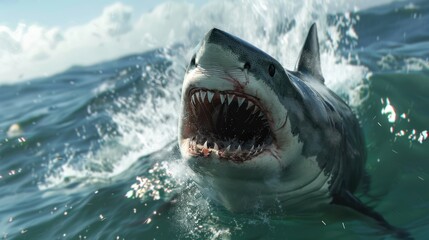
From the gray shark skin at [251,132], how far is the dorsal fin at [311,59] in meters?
1.22

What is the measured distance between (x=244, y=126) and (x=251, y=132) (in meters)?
0.06

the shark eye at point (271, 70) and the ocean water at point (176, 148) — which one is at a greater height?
the shark eye at point (271, 70)

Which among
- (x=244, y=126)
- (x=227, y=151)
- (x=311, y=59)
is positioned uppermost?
(x=311, y=59)

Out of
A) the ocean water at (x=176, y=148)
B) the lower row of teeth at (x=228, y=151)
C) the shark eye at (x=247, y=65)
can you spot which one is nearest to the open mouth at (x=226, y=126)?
the lower row of teeth at (x=228, y=151)

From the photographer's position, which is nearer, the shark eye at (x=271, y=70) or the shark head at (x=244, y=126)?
the shark head at (x=244, y=126)

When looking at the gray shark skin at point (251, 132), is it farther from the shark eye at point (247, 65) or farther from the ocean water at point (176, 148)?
the ocean water at point (176, 148)

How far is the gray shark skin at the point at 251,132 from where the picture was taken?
7.72 feet

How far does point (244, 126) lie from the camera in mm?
2617

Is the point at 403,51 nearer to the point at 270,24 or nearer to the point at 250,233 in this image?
the point at 270,24

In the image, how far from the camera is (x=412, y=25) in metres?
12.5

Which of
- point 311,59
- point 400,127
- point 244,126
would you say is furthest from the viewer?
point 400,127

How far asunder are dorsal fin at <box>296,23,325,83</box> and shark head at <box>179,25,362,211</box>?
1.45m

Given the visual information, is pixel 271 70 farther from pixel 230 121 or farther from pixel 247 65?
pixel 230 121

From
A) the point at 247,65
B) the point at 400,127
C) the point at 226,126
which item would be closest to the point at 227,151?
the point at 226,126
